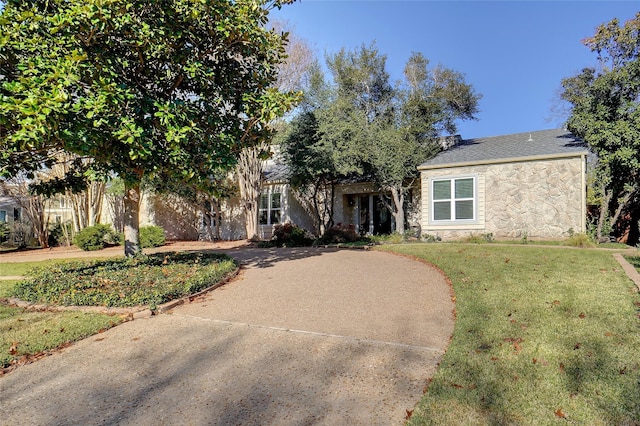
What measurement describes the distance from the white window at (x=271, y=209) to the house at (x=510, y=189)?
7.72 metres

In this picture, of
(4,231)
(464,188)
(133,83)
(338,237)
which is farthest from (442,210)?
(4,231)

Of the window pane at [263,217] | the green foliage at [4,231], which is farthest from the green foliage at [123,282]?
the green foliage at [4,231]

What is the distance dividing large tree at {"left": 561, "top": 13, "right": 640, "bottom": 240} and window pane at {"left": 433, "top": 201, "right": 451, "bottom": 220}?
485 cm

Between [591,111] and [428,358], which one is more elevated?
[591,111]

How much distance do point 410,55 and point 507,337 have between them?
14399mm

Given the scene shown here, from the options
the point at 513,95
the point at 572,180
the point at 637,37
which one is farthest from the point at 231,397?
the point at 513,95

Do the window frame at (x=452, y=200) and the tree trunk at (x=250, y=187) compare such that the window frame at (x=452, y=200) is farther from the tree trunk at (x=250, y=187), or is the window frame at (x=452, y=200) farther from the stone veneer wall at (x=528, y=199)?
the tree trunk at (x=250, y=187)

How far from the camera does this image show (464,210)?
14.6m

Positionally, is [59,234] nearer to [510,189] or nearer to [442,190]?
[442,190]

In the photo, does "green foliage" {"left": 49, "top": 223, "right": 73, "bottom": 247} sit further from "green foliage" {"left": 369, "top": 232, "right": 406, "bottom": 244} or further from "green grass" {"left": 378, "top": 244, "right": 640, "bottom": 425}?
"green grass" {"left": 378, "top": 244, "right": 640, "bottom": 425}

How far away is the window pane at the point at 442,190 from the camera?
14945mm

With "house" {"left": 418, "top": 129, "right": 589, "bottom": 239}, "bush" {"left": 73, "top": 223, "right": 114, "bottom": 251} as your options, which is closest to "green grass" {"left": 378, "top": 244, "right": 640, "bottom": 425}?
"house" {"left": 418, "top": 129, "right": 589, "bottom": 239}

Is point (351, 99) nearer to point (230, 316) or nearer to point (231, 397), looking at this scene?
point (230, 316)

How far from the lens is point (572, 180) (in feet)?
42.1
